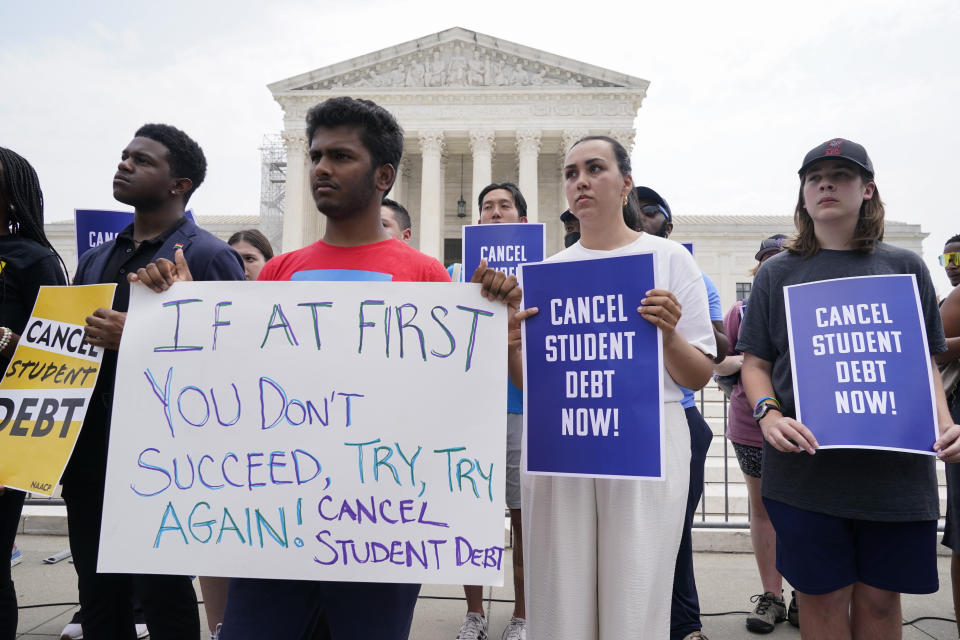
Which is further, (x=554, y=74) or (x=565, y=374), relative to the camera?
(x=554, y=74)

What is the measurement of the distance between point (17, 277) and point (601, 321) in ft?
8.16

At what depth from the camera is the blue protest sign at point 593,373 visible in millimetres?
2072

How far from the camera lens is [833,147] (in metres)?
2.44

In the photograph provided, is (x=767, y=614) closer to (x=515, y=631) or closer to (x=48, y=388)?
(x=515, y=631)

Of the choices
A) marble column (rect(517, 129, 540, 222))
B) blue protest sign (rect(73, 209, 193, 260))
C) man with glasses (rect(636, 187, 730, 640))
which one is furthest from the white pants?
marble column (rect(517, 129, 540, 222))

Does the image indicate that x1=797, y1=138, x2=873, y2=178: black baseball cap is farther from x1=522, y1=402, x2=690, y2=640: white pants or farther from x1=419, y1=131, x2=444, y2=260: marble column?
x1=419, y1=131, x2=444, y2=260: marble column

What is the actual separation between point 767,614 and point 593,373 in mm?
2507

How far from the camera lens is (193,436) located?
1.89 meters

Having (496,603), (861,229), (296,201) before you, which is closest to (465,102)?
(296,201)

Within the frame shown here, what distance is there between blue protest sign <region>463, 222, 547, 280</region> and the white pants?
7.74ft

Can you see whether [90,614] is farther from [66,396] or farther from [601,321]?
[601,321]

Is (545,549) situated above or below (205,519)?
below

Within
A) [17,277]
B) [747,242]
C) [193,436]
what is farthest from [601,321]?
[747,242]

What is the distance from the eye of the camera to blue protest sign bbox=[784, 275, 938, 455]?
7.13ft
